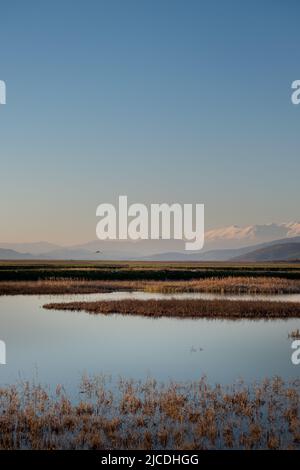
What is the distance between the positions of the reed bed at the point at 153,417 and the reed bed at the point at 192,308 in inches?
894

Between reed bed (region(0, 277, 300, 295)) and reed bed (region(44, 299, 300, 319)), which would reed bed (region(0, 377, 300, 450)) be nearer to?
reed bed (region(44, 299, 300, 319))

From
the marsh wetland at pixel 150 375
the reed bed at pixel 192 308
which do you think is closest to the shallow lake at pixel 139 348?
the marsh wetland at pixel 150 375

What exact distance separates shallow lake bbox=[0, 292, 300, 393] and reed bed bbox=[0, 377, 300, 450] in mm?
2105

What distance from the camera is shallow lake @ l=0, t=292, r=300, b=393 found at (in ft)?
86.0

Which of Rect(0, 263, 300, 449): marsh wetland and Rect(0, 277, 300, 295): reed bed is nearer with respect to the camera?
Rect(0, 263, 300, 449): marsh wetland

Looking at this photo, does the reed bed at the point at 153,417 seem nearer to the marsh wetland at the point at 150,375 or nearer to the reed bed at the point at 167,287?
the marsh wetland at the point at 150,375

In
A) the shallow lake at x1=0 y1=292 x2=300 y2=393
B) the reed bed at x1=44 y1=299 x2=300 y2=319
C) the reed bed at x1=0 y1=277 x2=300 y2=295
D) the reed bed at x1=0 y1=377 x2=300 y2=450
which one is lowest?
the reed bed at x1=0 y1=377 x2=300 y2=450

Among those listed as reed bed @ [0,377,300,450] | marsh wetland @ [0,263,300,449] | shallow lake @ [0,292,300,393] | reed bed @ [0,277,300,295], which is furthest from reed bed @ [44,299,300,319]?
reed bed @ [0,377,300,450]

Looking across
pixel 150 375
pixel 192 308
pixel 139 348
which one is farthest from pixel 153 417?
pixel 192 308

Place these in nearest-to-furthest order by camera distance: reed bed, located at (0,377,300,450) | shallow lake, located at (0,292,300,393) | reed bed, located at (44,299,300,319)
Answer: reed bed, located at (0,377,300,450) → shallow lake, located at (0,292,300,393) → reed bed, located at (44,299,300,319)

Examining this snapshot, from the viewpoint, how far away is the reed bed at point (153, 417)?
16000 millimetres
